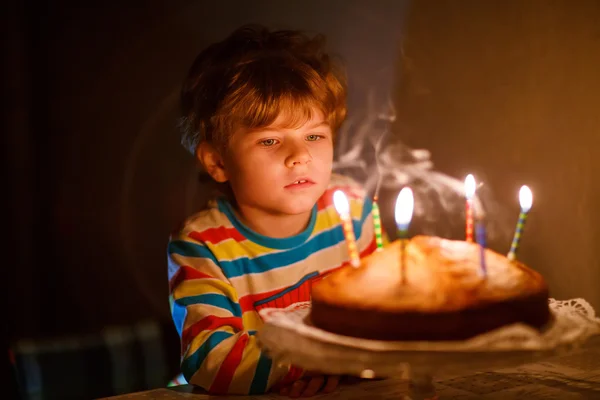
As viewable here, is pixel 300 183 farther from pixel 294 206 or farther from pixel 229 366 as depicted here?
pixel 229 366

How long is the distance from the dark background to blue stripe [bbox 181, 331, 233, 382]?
22.3 inches

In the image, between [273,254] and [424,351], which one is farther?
[273,254]

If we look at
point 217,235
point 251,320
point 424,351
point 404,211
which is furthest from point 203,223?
point 424,351

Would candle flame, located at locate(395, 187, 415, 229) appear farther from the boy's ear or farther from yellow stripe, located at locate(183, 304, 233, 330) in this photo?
the boy's ear

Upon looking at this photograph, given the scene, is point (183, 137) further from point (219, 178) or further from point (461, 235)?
point (461, 235)

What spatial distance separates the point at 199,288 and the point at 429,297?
1.93ft

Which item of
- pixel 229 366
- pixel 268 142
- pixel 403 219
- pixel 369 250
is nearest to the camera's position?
pixel 403 219

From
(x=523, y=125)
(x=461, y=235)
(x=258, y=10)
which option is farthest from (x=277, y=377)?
(x=258, y=10)

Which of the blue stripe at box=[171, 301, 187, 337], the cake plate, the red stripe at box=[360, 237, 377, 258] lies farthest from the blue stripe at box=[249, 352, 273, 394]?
the red stripe at box=[360, 237, 377, 258]

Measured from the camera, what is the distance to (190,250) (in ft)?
4.60

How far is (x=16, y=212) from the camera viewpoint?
189cm

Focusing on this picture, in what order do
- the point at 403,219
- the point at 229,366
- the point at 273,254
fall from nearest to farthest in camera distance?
the point at 403,219 → the point at 229,366 → the point at 273,254

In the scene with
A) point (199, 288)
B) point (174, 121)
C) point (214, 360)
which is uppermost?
point (174, 121)

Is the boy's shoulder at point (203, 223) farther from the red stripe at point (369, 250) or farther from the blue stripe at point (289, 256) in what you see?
the red stripe at point (369, 250)
